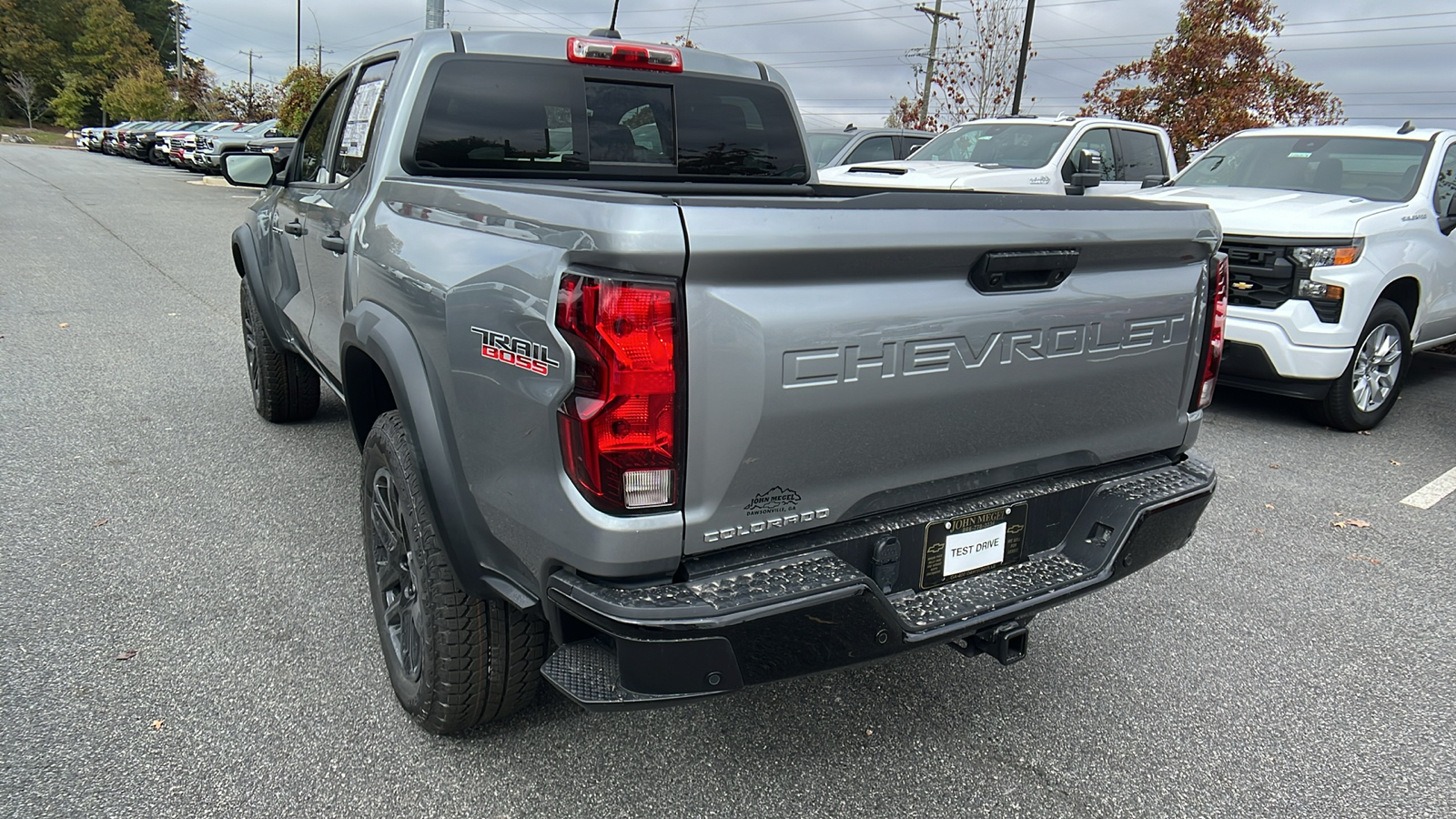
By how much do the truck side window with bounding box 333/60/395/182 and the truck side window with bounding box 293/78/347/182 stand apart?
0.84ft

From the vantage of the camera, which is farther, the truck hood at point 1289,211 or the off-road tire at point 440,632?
the truck hood at point 1289,211

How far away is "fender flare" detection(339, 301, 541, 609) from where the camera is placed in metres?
2.27

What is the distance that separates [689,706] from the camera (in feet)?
7.91

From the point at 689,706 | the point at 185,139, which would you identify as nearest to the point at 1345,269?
the point at 689,706

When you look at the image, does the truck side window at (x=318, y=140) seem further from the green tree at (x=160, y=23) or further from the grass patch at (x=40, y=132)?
the green tree at (x=160, y=23)

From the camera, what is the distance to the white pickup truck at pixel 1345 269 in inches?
228

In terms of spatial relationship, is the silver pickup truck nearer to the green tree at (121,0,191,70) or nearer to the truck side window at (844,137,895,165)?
the truck side window at (844,137,895,165)

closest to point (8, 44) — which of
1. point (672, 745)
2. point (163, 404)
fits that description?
point (163, 404)

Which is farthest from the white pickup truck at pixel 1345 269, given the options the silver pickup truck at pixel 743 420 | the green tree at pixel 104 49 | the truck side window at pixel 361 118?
the green tree at pixel 104 49

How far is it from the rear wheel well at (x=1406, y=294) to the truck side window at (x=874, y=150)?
693 centimetres

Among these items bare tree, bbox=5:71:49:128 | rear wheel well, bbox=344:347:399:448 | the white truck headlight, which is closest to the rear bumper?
rear wheel well, bbox=344:347:399:448

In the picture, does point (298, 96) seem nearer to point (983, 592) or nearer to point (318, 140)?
point (318, 140)

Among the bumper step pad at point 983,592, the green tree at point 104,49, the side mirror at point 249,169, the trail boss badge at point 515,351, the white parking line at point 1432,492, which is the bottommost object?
the white parking line at point 1432,492

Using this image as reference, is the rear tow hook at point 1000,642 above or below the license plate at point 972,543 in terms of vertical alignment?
below
